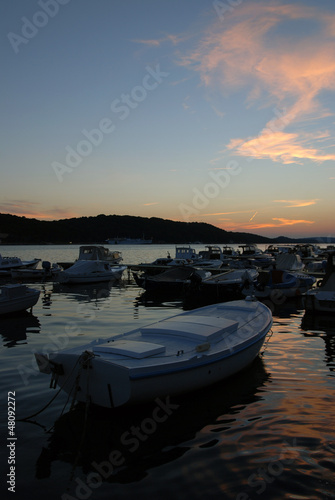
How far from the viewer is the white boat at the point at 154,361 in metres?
7.46

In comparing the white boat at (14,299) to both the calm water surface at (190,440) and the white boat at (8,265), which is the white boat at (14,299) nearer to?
the calm water surface at (190,440)

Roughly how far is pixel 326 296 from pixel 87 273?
80.1ft

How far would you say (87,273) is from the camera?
37969 millimetres

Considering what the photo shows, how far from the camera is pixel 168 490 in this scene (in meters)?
5.81

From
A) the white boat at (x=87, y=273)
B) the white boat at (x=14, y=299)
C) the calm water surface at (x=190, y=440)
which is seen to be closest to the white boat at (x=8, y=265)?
the white boat at (x=87, y=273)

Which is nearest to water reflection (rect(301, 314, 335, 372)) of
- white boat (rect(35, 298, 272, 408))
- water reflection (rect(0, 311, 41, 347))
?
white boat (rect(35, 298, 272, 408))

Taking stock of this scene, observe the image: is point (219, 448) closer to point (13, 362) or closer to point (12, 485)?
point (12, 485)

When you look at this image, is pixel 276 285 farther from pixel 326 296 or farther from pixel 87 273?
pixel 87 273

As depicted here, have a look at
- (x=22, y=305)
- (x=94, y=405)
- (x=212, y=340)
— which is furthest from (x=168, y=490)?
(x=22, y=305)

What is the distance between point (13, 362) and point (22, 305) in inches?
331

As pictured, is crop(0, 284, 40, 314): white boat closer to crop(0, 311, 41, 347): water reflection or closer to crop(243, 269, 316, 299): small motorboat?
crop(0, 311, 41, 347): water reflection

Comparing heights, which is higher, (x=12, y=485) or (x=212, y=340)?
(x=212, y=340)

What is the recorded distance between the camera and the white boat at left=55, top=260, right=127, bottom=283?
36562 mm

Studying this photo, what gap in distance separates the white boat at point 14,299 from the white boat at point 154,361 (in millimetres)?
11386
